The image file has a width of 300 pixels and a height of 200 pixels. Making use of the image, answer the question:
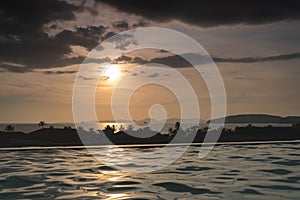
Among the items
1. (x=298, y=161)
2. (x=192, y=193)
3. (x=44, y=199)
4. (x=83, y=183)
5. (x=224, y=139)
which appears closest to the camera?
(x=44, y=199)

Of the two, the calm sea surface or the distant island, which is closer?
the calm sea surface

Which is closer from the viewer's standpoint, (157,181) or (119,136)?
(157,181)

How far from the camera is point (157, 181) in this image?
45.7 feet

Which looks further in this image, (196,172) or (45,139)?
(45,139)

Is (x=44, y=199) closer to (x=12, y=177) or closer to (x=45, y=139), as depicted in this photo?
(x=12, y=177)

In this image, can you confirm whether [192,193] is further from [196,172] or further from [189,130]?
[189,130]

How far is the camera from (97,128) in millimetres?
42594

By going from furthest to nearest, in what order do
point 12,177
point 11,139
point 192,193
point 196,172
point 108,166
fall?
point 11,139, point 108,166, point 196,172, point 12,177, point 192,193

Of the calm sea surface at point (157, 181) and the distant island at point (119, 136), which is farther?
the distant island at point (119, 136)

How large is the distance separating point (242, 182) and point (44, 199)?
21.6 feet

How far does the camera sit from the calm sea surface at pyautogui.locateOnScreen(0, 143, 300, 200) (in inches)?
448

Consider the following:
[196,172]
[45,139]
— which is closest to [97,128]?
[45,139]

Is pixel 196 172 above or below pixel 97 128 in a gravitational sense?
below

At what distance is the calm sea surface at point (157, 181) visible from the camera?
11.4 meters
